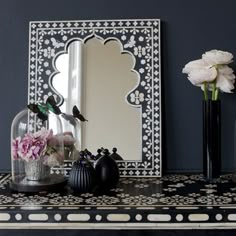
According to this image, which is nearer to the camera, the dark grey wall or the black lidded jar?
the black lidded jar

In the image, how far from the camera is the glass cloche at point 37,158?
1.39 meters

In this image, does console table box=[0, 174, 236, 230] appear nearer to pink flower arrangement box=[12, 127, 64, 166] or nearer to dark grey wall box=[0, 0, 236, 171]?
pink flower arrangement box=[12, 127, 64, 166]

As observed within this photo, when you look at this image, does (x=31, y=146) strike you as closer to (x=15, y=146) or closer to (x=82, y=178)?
(x=15, y=146)

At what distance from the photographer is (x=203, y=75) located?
1.49 m

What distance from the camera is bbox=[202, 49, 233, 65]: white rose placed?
1484 mm

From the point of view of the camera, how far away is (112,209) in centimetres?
120

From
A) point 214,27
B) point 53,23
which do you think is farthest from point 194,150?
point 53,23

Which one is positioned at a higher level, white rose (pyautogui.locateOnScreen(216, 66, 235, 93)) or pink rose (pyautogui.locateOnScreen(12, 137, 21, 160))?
white rose (pyautogui.locateOnScreen(216, 66, 235, 93))

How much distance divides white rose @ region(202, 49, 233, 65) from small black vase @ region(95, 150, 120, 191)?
1.59ft

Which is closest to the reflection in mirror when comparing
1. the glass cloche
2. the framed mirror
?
the framed mirror

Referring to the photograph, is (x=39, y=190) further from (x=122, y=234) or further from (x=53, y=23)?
(x=53, y=23)

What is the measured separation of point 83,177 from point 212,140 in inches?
18.1

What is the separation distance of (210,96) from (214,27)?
0.85 feet

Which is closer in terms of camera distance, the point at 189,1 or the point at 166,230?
the point at 166,230
